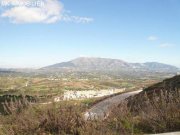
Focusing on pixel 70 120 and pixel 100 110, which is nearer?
pixel 70 120

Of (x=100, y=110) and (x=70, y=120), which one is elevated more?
(x=70, y=120)

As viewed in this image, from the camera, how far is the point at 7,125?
27.3 ft

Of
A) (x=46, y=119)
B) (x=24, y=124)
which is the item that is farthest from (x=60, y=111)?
(x=24, y=124)

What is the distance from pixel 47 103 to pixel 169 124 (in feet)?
11.3

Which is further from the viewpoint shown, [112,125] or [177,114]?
[177,114]

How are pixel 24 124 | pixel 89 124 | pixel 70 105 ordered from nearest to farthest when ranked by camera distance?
1. pixel 89 124
2. pixel 24 124
3. pixel 70 105

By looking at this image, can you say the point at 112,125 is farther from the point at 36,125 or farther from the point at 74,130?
the point at 36,125

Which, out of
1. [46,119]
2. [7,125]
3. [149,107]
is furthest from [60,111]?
[149,107]

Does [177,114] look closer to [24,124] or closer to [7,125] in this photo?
[24,124]

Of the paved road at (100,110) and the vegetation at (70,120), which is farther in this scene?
the paved road at (100,110)

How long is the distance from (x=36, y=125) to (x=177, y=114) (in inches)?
148

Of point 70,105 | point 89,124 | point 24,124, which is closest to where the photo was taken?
point 89,124

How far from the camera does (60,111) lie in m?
8.22

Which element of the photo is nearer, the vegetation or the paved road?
the vegetation
